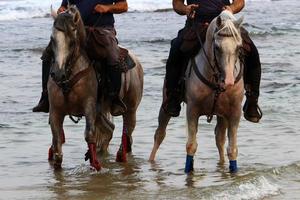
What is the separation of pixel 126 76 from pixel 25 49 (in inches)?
619

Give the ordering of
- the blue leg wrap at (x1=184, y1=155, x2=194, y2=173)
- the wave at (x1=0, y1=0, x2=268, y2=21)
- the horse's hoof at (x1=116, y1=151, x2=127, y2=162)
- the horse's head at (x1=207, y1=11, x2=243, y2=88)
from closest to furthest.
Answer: the horse's head at (x1=207, y1=11, x2=243, y2=88), the blue leg wrap at (x1=184, y1=155, x2=194, y2=173), the horse's hoof at (x1=116, y1=151, x2=127, y2=162), the wave at (x1=0, y1=0, x2=268, y2=21)

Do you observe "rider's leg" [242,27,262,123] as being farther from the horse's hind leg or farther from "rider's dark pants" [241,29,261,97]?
the horse's hind leg

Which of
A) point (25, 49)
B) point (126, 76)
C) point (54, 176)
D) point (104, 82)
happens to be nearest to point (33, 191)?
point (54, 176)

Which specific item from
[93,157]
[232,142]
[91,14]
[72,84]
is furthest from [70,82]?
[232,142]

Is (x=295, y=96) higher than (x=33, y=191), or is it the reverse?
(x=33, y=191)

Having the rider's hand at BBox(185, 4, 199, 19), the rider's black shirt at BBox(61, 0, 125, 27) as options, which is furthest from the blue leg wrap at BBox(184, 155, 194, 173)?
the rider's black shirt at BBox(61, 0, 125, 27)

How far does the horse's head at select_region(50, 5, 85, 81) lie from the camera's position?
8750 mm

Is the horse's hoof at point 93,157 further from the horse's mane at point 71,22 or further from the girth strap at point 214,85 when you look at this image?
the girth strap at point 214,85

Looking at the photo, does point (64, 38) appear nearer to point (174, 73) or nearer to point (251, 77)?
point (174, 73)

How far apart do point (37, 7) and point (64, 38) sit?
4113 cm

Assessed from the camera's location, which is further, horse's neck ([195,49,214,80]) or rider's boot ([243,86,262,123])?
rider's boot ([243,86,262,123])

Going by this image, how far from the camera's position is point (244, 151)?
10.9 m

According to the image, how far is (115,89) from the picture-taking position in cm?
970

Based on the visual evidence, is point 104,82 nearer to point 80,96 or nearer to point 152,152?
point 80,96
